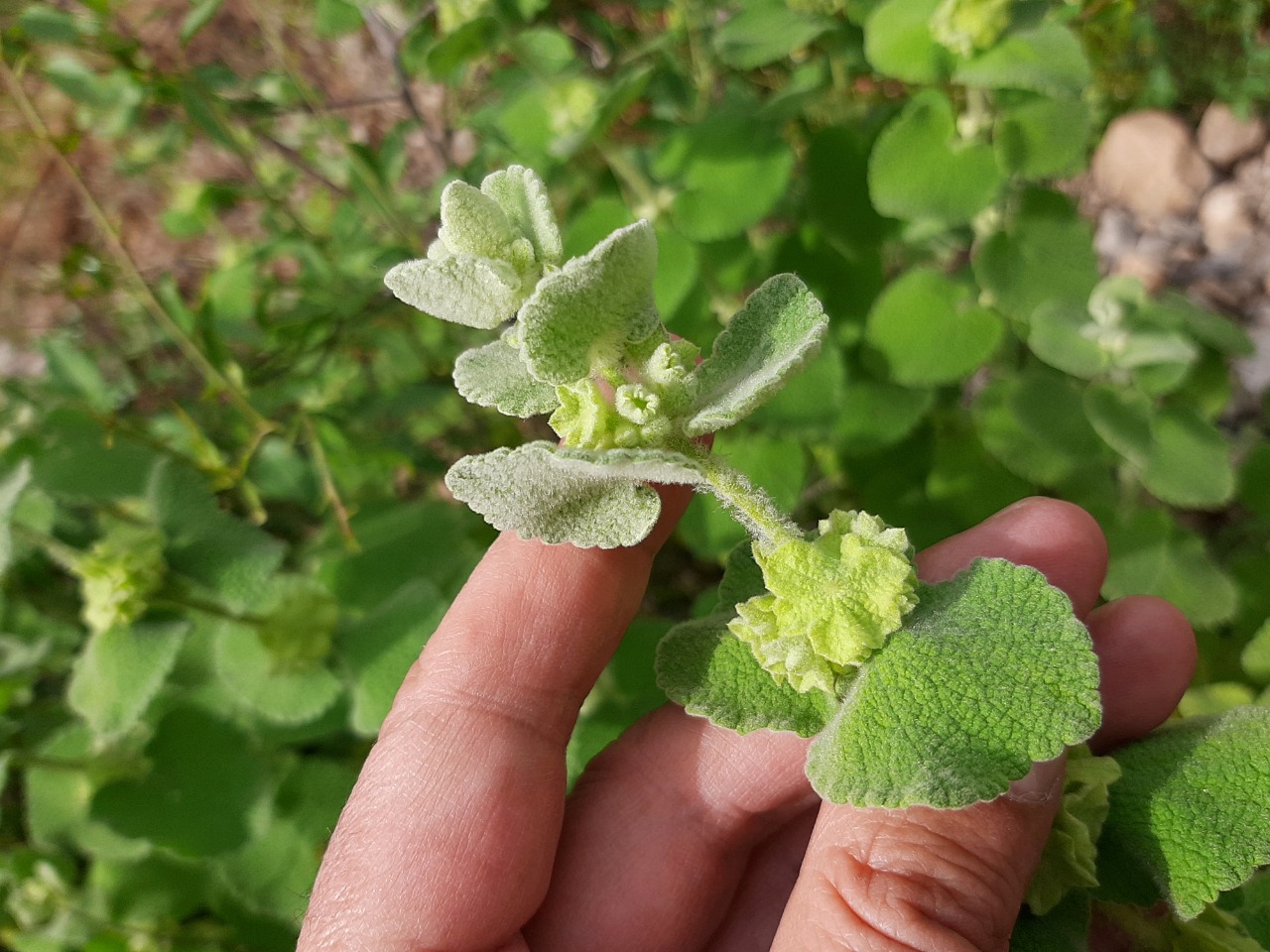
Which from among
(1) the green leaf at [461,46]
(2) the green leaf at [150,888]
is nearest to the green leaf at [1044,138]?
(1) the green leaf at [461,46]

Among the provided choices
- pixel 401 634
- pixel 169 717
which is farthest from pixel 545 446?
pixel 169 717

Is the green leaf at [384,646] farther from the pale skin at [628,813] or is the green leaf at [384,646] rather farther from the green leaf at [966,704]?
the green leaf at [966,704]

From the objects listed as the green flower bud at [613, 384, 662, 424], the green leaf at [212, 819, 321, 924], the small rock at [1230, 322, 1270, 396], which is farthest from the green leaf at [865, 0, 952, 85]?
the green leaf at [212, 819, 321, 924]

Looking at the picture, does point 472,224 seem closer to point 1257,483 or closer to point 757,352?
point 757,352

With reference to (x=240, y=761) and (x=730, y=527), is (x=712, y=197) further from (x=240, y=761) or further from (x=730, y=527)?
(x=240, y=761)

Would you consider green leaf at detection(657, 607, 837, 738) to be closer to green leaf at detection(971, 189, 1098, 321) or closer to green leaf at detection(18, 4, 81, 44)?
green leaf at detection(971, 189, 1098, 321)

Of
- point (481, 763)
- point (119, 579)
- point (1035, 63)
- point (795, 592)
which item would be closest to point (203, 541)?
point (119, 579)
